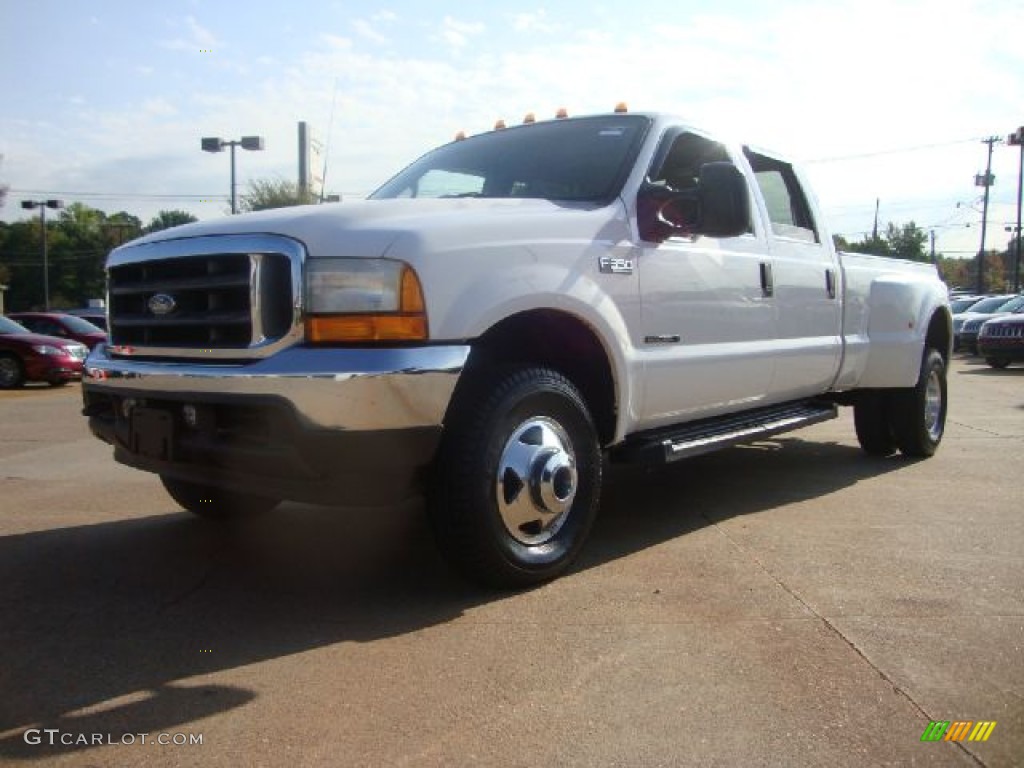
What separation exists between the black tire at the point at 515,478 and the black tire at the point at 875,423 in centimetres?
390

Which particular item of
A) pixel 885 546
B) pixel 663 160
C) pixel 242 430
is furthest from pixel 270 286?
pixel 885 546

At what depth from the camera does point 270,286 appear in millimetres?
3158

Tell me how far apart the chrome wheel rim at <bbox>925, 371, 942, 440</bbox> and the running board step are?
5.16 feet

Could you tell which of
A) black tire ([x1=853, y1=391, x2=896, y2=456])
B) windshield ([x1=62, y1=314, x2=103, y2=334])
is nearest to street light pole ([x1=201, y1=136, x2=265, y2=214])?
windshield ([x1=62, y1=314, x2=103, y2=334])

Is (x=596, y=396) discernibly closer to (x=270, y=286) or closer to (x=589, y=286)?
(x=589, y=286)

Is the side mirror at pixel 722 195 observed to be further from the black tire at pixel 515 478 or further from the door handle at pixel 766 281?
the black tire at pixel 515 478

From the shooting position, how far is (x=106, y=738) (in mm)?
2424

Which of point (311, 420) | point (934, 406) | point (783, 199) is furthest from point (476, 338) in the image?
point (934, 406)

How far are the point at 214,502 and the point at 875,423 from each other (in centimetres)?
496

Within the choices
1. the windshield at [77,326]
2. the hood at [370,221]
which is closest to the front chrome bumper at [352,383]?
the hood at [370,221]

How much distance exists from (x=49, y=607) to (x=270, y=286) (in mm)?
1586

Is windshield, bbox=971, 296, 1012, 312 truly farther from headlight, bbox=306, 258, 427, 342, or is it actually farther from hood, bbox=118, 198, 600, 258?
headlight, bbox=306, 258, 427, 342

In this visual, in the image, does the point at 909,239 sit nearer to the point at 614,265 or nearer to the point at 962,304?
the point at 962,304

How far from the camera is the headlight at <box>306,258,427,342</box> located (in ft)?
10.1
